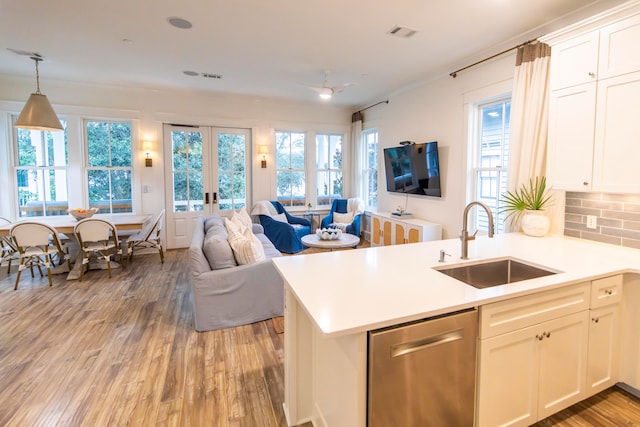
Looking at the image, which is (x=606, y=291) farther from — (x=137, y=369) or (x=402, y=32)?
(x=137, y=369)

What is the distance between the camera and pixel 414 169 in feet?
17.3

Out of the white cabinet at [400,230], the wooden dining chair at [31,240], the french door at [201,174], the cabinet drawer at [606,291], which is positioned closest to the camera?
the cabinet drawer at [606,291]

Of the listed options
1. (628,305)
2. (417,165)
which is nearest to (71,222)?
(417,165)

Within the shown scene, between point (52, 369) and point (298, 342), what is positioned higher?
point (298, 342)

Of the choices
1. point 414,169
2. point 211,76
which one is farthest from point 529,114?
point 211,76

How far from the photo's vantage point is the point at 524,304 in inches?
62.0

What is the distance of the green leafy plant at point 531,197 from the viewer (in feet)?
9.71

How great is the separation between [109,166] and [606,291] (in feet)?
22.2

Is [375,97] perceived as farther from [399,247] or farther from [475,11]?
[399,247]

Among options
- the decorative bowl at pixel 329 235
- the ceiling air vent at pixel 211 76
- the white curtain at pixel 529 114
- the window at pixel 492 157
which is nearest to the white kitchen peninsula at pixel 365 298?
the white curtain at pixel 529 114

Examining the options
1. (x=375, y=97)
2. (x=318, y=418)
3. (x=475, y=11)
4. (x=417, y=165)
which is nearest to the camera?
(x=318, y=418)

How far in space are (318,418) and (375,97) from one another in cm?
584

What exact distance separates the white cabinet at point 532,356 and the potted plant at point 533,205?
47.1 inches

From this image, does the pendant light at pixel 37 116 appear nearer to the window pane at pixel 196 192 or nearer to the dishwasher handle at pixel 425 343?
the window pane at pixel 196 192
